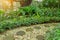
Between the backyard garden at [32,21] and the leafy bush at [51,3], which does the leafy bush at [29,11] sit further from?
the leafy bush at [51,3]

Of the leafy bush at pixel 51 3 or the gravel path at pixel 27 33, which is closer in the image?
the gravel path at pixel 27 33

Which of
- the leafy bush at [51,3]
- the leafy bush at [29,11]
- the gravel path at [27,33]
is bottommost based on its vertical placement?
the gravel path at [27,33]

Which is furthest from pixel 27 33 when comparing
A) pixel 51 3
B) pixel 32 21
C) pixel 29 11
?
pixel 51 3

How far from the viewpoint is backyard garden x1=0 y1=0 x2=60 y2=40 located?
4.93 meters

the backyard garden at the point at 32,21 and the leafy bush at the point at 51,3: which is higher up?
the leafy bush at the point at 51,3

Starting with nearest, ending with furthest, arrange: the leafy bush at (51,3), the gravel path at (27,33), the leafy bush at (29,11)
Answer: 1. the gravel path at (27,33)
2. the leafy bush at (29,11)
3. the leafy bush at (51,3)

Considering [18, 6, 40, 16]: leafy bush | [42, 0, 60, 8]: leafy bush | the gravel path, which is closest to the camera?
the gravel path

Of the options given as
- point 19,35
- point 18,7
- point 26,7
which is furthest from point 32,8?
point 19,35

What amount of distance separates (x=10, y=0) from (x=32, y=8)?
107 cm

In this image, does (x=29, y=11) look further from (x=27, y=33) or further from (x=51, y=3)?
(x=27, y=33)

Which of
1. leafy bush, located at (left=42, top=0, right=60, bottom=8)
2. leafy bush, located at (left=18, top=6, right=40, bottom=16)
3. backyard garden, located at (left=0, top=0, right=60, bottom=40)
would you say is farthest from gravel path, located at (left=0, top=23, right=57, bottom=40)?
leafy bush, located at (left=42, top=0, right=60, bottom=8)

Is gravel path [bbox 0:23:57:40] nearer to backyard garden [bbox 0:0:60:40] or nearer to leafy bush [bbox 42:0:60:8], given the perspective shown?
backyard garden [bbox 0:0:60:40]

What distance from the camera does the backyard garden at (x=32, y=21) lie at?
16.2 feet

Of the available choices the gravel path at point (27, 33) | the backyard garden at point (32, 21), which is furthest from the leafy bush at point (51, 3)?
the gravel path at point (27, 33)
